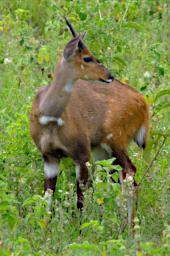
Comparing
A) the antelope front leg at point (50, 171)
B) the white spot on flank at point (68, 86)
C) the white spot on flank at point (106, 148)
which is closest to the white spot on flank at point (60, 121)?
the white spot on flank at point (68, 86)

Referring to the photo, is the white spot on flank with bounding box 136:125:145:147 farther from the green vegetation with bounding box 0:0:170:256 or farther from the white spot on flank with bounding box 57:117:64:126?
the white spot on flank with bounding box 57:117:64:126

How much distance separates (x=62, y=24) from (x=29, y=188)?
3812mm

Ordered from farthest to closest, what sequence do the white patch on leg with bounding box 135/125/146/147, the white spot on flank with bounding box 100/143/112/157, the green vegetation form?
1. the white patch on leg with bounding box 135/125/146/147
2. the white spot on flank with bounding box 100/143/112/157
3. the green vegetation

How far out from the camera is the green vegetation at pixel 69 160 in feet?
22.9

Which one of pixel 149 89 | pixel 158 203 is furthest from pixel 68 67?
pixel 149 89

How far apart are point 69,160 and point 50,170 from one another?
0.24 meters

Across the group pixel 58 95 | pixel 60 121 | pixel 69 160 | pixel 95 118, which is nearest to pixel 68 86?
pixel 58 95

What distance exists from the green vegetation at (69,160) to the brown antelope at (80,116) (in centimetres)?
23

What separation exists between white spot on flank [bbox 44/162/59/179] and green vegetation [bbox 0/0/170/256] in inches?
5.1

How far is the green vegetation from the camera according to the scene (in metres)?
6.97

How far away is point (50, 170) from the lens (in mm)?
8789

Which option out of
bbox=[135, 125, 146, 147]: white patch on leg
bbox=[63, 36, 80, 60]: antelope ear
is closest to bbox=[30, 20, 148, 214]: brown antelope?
bbox=[63, 36, 80, 60]: antelope ear

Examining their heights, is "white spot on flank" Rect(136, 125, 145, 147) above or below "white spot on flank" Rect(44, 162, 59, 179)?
above

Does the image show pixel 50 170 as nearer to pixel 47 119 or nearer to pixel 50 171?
pixel 50 171
